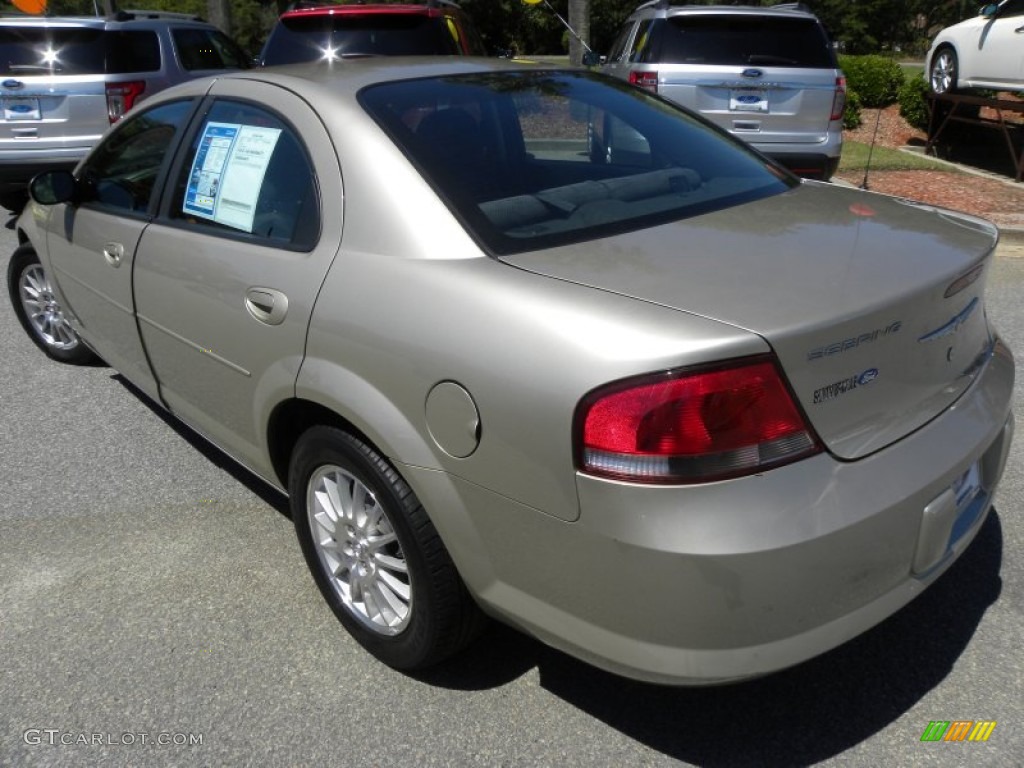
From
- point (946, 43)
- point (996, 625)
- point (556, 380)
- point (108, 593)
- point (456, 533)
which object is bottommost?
point (108, 593)

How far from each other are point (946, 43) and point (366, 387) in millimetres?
11801

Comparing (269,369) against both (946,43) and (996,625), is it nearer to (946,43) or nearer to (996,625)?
A: (996,625)

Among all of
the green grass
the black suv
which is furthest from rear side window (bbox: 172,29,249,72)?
the green grass

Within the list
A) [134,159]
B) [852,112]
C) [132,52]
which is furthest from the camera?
[852,112]

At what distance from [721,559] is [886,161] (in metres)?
10.1

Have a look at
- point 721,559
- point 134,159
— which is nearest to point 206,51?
point 134,159

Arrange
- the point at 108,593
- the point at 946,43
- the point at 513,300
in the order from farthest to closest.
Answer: the point at 946,43, the point at 108,593, the point at 513,300

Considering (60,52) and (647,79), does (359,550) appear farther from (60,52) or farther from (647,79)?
(60,52)

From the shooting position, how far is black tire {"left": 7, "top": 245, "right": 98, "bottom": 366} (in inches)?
197

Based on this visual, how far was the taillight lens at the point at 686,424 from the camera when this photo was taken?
189cm

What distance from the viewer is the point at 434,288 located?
7.40ft

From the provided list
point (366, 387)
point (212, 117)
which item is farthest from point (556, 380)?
point (212, 117)

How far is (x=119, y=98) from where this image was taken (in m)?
8.57
